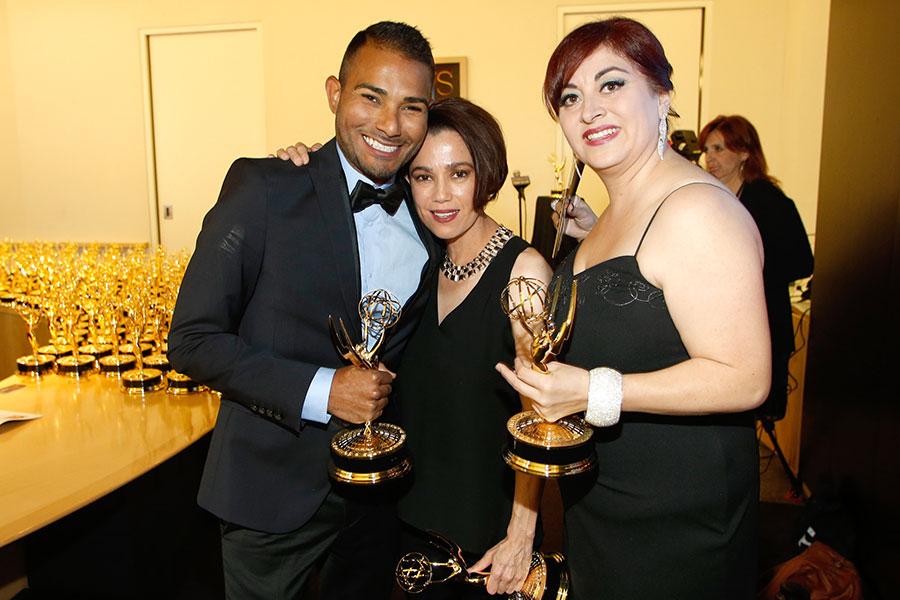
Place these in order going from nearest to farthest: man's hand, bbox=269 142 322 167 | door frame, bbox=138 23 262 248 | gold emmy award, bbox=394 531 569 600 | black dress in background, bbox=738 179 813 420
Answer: gold emmy award, bbox=394 531 569 600
man's hand, bbox=269 142 322 167
black dress in background, bbox=738 179 813 420
door frame, bbox=138 23 262 248

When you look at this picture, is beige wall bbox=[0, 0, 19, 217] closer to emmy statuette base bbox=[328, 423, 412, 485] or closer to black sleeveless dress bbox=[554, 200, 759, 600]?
emmy statuette base bbox=[328, 423, 412, 485]

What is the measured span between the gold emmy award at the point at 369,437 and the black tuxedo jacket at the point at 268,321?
0.08 meters

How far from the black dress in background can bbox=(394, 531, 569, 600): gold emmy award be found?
2176 mm

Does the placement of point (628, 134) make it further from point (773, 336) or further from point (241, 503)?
point (773, 336)

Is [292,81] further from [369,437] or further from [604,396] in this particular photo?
[604,396]

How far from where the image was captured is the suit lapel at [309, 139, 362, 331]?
5.24ft

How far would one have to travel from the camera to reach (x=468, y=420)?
1728 mm

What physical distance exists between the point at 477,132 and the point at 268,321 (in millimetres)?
734

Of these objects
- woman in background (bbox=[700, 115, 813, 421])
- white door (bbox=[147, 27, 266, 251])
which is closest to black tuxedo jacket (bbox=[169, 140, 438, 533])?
woman in background (bbox=[700, 115, 813, 421])

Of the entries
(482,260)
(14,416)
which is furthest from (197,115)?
(482,260)

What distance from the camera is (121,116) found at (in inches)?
289

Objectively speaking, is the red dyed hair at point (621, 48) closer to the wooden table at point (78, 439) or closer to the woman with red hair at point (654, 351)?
the woman with red hair at point (654, 351)

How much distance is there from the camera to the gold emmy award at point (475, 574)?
1.54 m

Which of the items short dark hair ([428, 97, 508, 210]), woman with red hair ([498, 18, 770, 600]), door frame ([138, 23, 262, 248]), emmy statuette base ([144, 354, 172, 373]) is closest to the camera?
woman with red hair ([498, 18, 770, 600])
